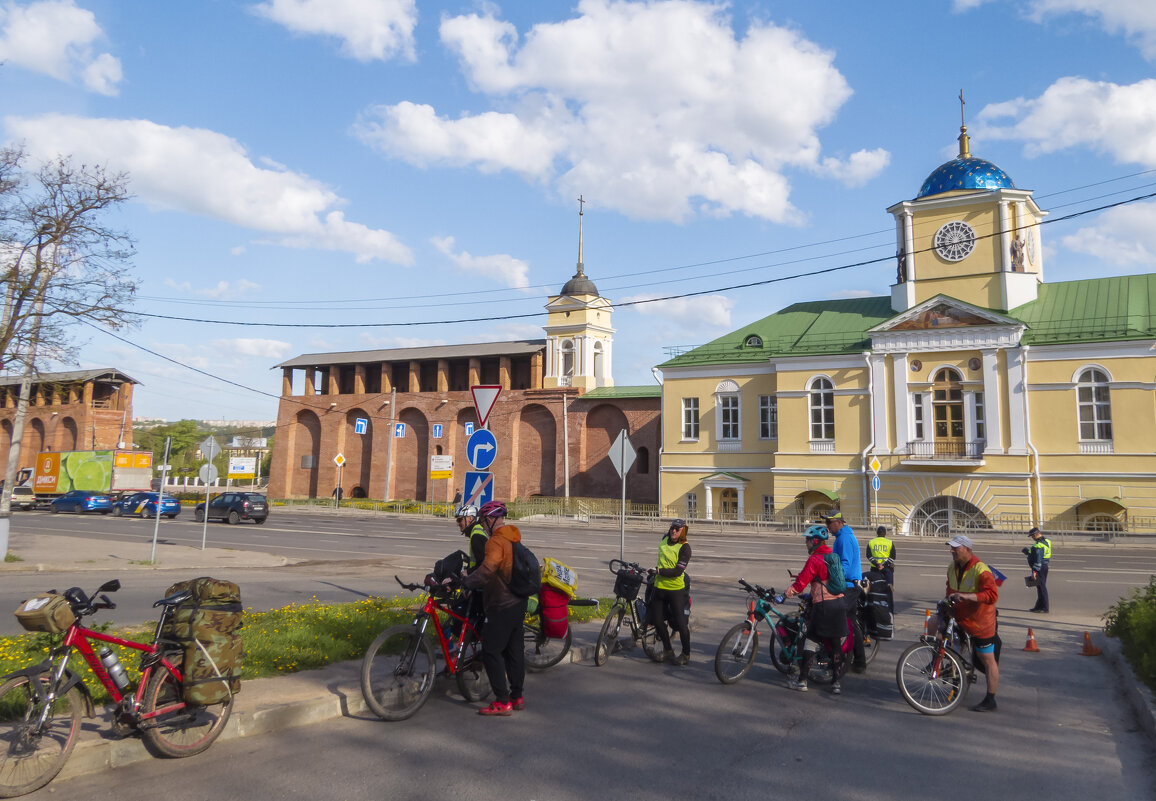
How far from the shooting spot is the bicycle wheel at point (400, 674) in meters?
6.46

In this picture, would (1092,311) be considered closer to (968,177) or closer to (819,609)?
(968,177)

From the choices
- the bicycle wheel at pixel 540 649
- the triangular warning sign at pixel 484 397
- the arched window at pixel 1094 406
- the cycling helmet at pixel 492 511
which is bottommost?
the bicycle wheel at pixel 540 649

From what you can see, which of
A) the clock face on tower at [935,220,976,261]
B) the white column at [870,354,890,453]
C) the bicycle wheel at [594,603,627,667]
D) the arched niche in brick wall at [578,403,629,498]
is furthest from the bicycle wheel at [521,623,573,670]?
the arched niche in brick wall at [578,403,629,498]

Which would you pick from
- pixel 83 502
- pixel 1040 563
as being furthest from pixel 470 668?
pixel 83 502

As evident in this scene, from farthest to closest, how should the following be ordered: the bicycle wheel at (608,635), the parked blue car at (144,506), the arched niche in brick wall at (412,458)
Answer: the arched niche in brick wall at (412,458) < the parked blue car at (144,506) < the bicycle wheel at (608,635)

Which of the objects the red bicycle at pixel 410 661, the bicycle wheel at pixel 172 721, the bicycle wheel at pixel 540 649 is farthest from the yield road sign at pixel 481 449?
the bicycle wheel at pixel 172 721

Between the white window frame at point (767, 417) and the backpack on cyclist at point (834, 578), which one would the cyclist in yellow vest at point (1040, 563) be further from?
the white window frame at point (767, 417)

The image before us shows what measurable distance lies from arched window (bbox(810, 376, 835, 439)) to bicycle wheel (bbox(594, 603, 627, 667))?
1111 inches

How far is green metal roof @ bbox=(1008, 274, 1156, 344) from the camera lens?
3008cm

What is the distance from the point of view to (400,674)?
6.63 meters

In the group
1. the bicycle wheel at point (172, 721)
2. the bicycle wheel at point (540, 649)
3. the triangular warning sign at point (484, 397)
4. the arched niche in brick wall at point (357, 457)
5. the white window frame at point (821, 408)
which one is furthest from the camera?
the arched niche in brick wall at point (357, 457)

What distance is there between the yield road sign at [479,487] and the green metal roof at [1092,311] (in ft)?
95.9

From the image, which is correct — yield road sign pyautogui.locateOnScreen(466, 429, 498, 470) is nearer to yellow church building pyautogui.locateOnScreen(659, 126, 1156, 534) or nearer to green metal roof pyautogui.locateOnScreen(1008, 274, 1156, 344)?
yellow church building pyautogui.locateOnScreen(659, 126, 1156, 534)

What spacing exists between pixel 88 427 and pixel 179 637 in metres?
64.0
